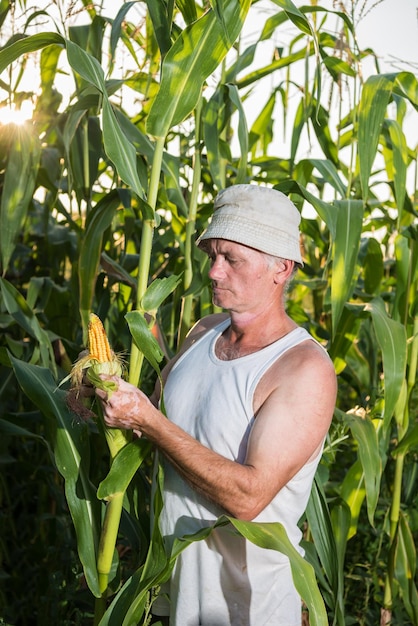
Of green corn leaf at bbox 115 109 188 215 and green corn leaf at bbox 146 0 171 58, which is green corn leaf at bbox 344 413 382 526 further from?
green corn leaf at bbox 146 0 171 58

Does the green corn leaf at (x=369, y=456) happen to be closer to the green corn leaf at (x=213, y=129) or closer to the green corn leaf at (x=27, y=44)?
the green corn leaf at (x=213, y=129)

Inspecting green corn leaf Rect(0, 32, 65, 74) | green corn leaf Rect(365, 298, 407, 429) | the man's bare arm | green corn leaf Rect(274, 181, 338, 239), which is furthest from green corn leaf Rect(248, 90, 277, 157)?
the man's bare arm

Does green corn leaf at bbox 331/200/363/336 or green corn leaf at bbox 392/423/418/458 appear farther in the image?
green corn leaf at bbox 392/423/418/458

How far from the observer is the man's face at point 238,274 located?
198cm

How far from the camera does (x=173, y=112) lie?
6.62ft

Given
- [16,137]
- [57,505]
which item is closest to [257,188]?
[16,137]

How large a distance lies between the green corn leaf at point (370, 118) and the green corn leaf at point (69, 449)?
1085 mm

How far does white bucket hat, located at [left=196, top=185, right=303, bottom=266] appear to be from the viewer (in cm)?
195

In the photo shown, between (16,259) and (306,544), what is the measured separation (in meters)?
1.78

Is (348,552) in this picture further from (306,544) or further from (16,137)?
(16,137)

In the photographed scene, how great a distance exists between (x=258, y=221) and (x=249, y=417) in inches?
17.8

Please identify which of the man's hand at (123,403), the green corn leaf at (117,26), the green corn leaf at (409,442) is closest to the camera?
the man's hand at (123,403)

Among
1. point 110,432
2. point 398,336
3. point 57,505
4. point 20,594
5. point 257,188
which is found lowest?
point 20,594

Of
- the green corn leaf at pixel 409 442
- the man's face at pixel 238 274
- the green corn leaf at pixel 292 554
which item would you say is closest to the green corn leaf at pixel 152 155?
the man's face at pixel 238 274
